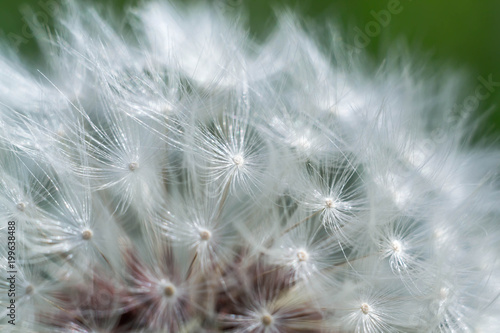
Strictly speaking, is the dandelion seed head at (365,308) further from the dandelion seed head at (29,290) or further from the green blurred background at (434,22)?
the green blurred background at (434,22)

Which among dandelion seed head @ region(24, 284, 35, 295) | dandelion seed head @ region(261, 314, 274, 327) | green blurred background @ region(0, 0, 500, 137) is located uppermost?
green blurred background @ region(0, 0, 500, 137)

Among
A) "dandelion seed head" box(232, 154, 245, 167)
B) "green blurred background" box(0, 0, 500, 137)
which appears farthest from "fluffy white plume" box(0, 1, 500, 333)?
"green blurred background" box(0, 0, 500, 137)

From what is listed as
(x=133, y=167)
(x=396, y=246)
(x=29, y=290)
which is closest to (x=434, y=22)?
(x=396, y=246)

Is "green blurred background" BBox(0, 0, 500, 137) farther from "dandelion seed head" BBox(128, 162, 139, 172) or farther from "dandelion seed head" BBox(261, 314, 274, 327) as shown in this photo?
"dandelion seed head" BBox(261, 314, 274, 327)

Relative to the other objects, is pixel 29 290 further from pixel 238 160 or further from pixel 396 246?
pixel 396 246

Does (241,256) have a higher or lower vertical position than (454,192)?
lower

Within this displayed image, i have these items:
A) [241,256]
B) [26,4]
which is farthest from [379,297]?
[26,4]

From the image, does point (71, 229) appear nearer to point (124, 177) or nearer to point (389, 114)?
point (124, 177)

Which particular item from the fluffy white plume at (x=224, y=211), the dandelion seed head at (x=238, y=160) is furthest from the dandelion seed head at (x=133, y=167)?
the dandelion seed head at (x=238, y=160)
